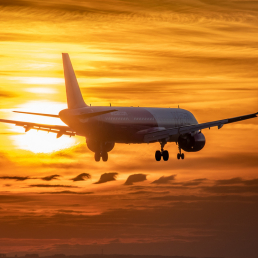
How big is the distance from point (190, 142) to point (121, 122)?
34.5 ft

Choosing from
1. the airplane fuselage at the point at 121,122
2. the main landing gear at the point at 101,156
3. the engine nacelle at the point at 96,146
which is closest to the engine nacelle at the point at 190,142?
the airplane fuselage at the point at 121,122

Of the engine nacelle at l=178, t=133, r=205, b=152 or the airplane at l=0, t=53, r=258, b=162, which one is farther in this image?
the engine nacelle at l=178, t=133, r=205, b=152

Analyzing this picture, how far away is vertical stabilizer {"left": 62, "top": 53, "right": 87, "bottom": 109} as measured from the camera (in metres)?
67.2

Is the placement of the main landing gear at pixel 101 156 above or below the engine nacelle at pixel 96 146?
below

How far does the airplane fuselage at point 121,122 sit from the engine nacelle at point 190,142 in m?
3.29

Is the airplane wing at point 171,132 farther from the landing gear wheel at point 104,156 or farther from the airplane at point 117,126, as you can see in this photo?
the landing gear wheel at point 104,156

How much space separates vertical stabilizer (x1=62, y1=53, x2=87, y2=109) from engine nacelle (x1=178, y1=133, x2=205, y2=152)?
14.5 m

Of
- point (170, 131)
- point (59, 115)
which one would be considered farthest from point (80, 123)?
point (170, 131)

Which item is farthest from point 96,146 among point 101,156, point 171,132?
point 171,132

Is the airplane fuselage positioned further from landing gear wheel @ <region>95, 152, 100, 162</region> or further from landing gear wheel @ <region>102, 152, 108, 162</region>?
landing gear wheel @ <region>95, 152, 100, 162</region>

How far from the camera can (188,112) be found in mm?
83875

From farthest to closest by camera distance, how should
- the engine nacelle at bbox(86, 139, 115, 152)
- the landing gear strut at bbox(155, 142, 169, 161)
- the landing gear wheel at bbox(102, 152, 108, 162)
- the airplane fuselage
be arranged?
the landing gear strut at bbox(155, 142, 169, 161), the landing gear wheel at bbox(102, 152, 108, 162), the engine nacelle at bbox(86, 139, 115, 152), the airplane fuselage

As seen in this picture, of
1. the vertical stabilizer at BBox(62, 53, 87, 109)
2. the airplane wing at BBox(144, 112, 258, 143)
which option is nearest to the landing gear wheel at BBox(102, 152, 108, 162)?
the airplane wing at BBox(144, 112, 258, 143)

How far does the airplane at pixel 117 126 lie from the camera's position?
66.0 m
